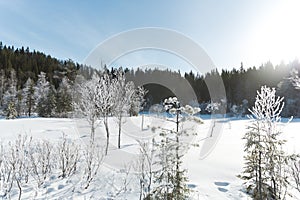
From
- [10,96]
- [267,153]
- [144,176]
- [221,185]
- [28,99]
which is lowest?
[221,185]

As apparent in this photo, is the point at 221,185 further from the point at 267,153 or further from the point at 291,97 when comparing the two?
the point at 291,97

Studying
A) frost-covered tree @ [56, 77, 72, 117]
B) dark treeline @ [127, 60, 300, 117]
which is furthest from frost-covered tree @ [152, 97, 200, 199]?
dark treeline @ [127, 60, 300, 117]

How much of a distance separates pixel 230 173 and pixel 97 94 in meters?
7.88

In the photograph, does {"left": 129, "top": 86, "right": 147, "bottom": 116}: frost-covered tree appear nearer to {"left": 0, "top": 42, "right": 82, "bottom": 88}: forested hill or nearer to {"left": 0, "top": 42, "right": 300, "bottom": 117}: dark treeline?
{"left": 0, "top": 42, "right": 300, "bottom": 117}: dark treeline

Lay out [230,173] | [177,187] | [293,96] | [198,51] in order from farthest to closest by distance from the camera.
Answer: [293,96] < [198,51] < [230,173] < [177,187]

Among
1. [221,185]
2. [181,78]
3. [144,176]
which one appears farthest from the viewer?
[181,78]

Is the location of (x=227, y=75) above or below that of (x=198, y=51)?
above

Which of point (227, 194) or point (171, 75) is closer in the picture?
point (227, 194)

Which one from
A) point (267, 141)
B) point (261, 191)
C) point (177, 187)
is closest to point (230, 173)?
point (261, 191)

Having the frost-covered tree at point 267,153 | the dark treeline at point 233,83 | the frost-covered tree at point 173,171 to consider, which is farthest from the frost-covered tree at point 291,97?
the frost-covered tree at point 173,171

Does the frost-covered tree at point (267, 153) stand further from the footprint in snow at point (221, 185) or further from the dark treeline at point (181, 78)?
the dark treeline at point (181, 78)

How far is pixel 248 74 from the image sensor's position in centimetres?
4753

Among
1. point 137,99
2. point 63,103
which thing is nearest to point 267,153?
point 137,99

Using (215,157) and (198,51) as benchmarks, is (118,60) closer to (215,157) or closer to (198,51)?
(198,51)
